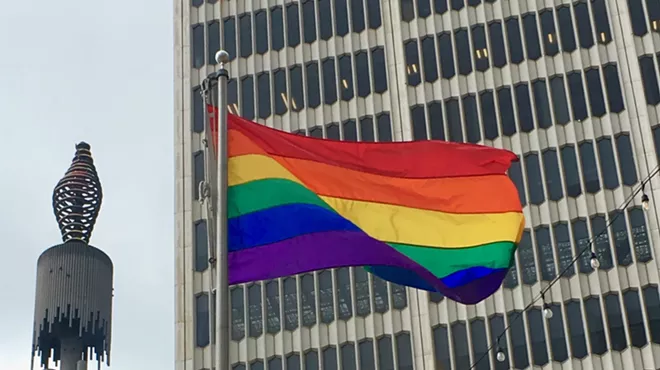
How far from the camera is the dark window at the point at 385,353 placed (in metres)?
64.2

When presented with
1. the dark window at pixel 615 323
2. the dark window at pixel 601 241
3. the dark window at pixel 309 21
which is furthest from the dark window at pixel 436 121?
the dark window at pixel 615 323

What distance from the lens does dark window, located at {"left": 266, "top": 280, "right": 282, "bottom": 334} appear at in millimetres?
67062

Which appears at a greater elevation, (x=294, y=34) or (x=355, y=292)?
(x=294, y=34)

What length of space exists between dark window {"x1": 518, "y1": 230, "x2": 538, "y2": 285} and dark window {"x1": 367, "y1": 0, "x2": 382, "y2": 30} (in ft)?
54.7

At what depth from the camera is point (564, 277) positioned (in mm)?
62906

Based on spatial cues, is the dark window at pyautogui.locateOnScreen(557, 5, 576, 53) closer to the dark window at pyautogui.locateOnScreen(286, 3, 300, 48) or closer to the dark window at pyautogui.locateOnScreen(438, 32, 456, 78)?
the dark window at pyautogui.locateOnScreen(438, 32, 456, 78)

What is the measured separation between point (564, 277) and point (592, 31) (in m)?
14.1

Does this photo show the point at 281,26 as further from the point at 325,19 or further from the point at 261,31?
the point at 325,19

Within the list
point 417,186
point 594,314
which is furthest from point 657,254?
point 417,186

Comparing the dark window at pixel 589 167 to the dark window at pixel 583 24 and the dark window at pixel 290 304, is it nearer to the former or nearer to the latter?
the dark window at pixel 583 24

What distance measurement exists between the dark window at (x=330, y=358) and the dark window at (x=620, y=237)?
1504 cm

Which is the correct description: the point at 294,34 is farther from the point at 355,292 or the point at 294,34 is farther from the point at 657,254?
the point at 657,254

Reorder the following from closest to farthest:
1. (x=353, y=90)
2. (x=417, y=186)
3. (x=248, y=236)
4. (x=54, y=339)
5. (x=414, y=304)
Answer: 1. (x=248, y=236)
2. (x=417, y=186)
3. (x=414, y=304)
4. (x=353, y=90)
5. (x=54, y=339)

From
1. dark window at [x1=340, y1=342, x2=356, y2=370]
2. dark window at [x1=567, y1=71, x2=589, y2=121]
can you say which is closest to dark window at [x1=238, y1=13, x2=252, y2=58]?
dark window at [x1=567, y1=71, x2=589, y2=121]
